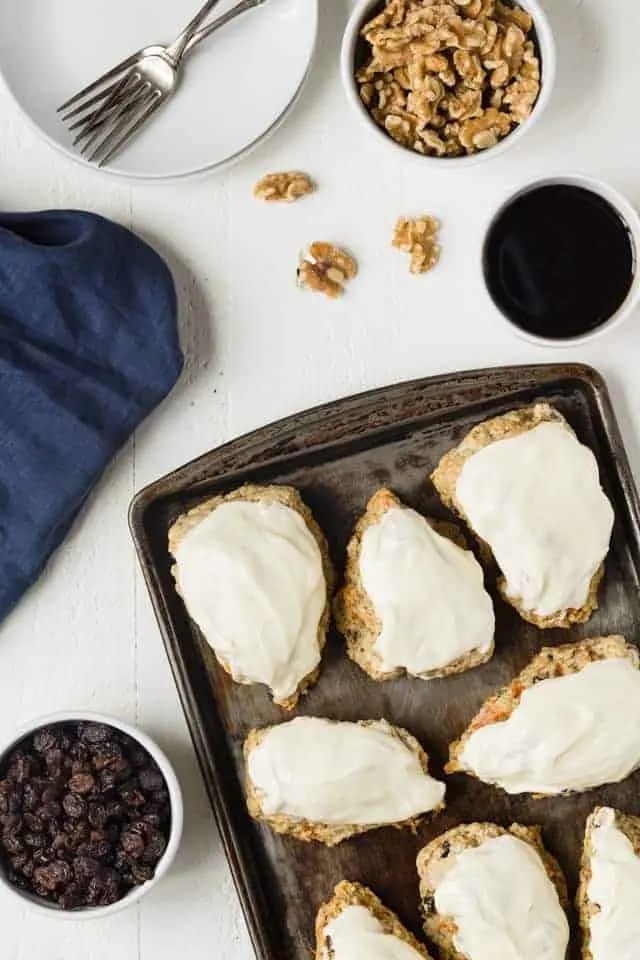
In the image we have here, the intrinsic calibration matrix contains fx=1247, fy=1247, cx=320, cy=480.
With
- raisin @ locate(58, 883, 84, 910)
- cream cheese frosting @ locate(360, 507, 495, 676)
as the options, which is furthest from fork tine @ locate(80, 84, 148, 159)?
raisin @ locate(58, 883, 84, 910)

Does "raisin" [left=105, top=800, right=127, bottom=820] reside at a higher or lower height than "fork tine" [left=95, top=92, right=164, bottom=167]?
lower

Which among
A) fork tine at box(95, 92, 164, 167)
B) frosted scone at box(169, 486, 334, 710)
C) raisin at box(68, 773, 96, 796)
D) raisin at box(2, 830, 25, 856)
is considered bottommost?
raisin at box(2, 830, 25, 856)

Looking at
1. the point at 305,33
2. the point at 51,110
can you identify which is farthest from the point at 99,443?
the point at 305,33

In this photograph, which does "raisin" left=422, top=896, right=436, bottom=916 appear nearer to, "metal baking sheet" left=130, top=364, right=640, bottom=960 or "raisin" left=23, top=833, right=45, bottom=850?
"metal baking sheet" left=130, top=364, right=640, bottom=960

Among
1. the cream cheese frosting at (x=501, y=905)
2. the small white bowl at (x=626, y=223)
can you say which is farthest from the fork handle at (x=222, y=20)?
the cream cheese frosting at (x=501, y=905)

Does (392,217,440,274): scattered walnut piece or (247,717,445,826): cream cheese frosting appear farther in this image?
(392,217,440,274): scattered walnut piece

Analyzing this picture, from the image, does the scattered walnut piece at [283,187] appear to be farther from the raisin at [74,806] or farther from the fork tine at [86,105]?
the raisin at [74,806]

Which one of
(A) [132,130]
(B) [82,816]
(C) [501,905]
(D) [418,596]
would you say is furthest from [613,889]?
(A) [132,130]
